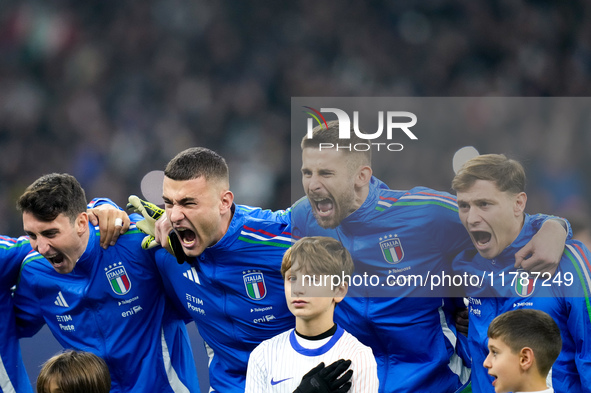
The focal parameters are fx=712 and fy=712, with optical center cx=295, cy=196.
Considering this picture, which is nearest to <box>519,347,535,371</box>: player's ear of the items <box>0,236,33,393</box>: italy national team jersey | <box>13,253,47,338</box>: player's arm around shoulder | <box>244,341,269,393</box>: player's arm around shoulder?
<box>244,341,269,393</box>: player's arm around shoulder

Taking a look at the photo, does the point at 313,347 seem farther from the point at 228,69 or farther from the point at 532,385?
the point at 228,69

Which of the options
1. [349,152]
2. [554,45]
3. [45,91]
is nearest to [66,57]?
[45,91]

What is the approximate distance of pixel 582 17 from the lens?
7500 mm

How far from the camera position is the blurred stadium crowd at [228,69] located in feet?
24.6

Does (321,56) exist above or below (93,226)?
above

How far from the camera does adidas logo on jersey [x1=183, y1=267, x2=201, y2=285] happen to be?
3561mm

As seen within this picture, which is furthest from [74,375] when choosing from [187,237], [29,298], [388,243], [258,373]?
[388,243]

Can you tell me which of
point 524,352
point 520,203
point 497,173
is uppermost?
point 497,173

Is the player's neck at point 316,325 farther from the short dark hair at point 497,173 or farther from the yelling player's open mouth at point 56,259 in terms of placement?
the yelling player's open mouth at point 56,259

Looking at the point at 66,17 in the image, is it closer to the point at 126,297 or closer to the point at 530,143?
the point at 126,297

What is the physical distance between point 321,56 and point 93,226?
5128 mm

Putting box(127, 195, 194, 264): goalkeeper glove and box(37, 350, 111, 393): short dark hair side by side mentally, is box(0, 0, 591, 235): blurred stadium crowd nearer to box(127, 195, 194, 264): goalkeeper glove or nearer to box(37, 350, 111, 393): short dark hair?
box(127, 195, 194, 264): goalkeeper glove

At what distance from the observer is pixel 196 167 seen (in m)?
3.36

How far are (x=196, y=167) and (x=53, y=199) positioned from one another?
0.80 m
